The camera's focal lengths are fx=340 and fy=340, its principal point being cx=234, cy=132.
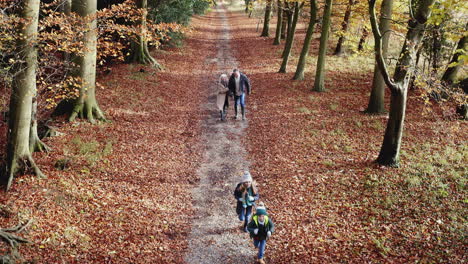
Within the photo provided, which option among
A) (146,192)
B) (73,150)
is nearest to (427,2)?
(146,192)

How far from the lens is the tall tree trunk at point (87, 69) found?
40.5 ft

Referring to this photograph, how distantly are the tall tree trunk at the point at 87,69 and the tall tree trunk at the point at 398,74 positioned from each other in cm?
956

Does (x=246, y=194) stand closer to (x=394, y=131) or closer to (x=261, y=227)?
(x=261, y=227)

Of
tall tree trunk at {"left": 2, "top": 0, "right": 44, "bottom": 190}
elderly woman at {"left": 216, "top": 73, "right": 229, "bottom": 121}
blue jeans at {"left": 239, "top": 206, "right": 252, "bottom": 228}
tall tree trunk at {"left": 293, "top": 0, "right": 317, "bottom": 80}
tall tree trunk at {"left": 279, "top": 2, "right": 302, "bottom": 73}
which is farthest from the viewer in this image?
tall tree trunk at {"left": 279, "top": 2, "right": 302, "bottom": 73}

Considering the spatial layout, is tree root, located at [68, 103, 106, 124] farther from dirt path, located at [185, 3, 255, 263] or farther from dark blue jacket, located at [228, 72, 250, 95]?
dark blue jacket, located at [228, 72, 250, 95]

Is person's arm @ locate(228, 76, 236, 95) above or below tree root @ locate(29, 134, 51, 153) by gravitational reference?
above

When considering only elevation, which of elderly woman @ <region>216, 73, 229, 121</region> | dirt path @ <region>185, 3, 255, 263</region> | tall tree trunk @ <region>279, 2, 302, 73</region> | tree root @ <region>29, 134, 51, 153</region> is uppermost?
tall tree trunk @ <region>279, 2, 302, 73</region>

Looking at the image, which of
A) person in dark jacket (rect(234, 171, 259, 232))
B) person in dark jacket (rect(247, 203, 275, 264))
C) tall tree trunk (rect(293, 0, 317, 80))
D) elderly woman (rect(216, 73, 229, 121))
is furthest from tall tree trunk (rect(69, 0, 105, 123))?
tall tree trunk (rect(293, 0, 317, 80))

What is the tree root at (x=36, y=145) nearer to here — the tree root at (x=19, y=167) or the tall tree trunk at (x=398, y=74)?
the tree root at (x=19, y=167)

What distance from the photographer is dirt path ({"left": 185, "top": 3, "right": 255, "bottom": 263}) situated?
7.94 metres

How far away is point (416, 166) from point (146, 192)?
333 inches

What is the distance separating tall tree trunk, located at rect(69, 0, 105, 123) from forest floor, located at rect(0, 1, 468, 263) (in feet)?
2.07

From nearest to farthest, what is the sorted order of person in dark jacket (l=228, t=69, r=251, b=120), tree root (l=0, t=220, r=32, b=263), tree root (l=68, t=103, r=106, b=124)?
tree root (l=0, t=220, r=32, b=263)
tree root (l=68, t=103, r=106, b=124)
person in dark jacket (l=228, t=69, r=251, b=120)

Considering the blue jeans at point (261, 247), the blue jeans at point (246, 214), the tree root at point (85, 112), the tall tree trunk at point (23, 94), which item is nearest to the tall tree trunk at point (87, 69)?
the tree root at point (85, 112)
